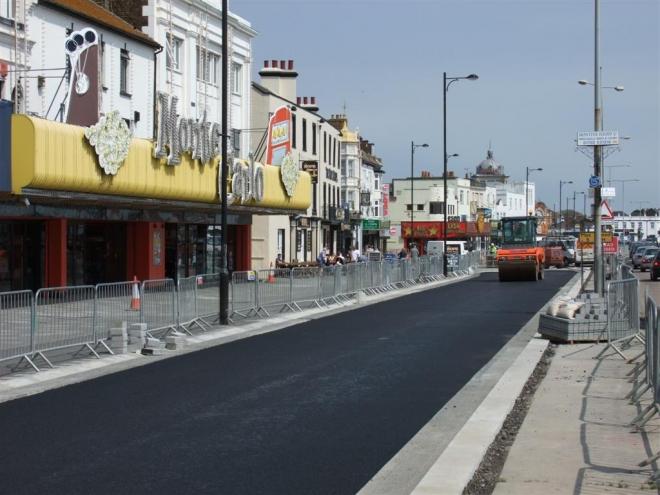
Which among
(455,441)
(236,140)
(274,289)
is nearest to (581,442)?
(455,441)

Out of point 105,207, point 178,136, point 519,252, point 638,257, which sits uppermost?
point 178,136

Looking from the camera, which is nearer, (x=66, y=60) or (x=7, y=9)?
(x=7, y=9)

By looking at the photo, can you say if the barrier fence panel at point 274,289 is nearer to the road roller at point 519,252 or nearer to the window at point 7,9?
the window at point 7,9

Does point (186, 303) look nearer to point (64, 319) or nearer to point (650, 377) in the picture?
point (64, 319)

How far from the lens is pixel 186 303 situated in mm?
20266

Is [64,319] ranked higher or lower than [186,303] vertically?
higher

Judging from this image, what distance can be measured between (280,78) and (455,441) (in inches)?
1938

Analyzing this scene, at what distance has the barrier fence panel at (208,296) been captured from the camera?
69.7 feet

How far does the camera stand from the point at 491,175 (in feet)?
511

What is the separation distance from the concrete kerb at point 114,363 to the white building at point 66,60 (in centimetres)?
901

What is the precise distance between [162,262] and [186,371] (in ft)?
69.3

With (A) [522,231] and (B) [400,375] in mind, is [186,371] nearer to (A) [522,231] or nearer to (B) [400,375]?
(B) [400,375]

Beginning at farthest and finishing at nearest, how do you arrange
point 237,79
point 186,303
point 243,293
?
point 237,79 → point 243,293 → point 186,303

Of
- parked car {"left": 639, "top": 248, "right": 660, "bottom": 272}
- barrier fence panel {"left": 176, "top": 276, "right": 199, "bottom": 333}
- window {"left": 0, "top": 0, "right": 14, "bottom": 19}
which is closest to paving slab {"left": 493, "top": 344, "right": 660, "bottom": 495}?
barrier fence panel {"left": 176, "top": 276, "right": 199, "bottom": 333}
